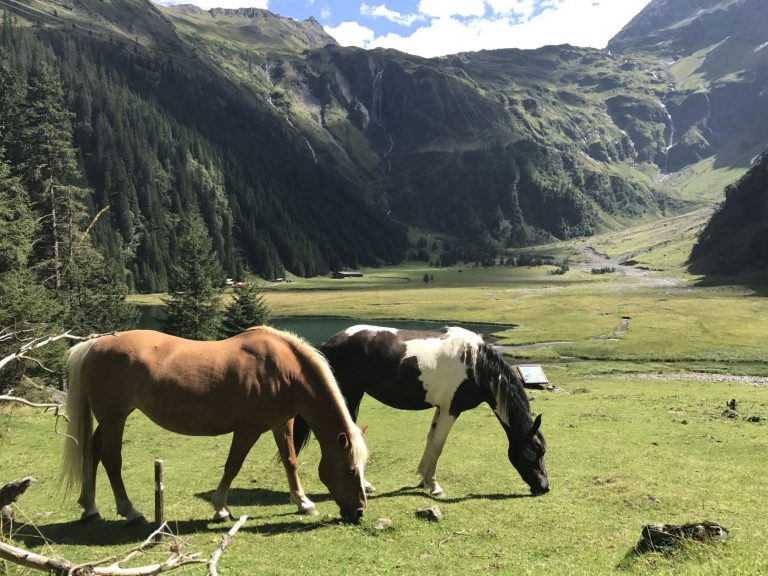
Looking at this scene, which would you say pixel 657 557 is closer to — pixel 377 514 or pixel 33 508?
pixel 377 514

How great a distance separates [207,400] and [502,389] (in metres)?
7.86

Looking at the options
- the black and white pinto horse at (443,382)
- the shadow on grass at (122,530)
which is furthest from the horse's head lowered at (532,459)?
the shadow on grass at (122,530)

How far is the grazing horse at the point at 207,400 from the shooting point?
1058 cm

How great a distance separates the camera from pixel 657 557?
824 centimetres

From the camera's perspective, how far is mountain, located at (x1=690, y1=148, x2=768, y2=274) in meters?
165

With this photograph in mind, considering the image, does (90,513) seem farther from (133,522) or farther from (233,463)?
(233,463)

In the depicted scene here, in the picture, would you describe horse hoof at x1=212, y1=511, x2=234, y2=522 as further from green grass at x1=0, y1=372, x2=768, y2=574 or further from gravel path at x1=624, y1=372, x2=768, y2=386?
gravel path at x1=624, y1=372, x2=768, y2=386

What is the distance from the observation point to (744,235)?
7224 inches

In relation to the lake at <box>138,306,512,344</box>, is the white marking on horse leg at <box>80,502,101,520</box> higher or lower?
higher

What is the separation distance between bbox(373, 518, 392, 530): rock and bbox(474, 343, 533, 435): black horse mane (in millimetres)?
4656

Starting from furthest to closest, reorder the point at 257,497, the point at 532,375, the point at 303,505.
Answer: the point at 532,375 → the point at 257,497 → the point at 303,505

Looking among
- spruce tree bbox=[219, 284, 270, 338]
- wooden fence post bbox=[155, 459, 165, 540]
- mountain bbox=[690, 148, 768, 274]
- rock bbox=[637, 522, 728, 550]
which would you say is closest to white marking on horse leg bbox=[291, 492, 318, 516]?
wooden fence post bbox=[155, 459, 165, 540]

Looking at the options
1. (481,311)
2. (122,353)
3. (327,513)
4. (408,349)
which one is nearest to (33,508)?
(122,353)

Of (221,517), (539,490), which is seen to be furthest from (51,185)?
(539,490)
